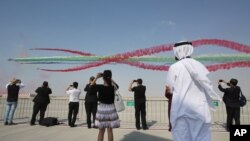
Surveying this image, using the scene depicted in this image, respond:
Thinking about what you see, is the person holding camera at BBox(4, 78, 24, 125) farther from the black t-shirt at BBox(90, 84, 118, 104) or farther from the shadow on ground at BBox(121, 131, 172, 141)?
the black t-shirt at BBox(90, 84, 118, 104)

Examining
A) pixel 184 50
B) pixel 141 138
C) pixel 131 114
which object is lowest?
pixel 131 114

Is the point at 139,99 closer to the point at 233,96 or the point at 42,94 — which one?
the point at 233,96

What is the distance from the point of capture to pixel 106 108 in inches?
217

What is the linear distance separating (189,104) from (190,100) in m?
0.06

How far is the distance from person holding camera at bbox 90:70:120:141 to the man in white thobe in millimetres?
2402

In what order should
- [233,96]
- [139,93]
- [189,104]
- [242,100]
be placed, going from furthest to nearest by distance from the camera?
1. [139,93]
2. [242,100]
3. [233,96]
4. [189,104]

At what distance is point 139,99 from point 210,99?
5840mm

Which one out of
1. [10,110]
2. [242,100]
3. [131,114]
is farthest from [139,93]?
[131,114]

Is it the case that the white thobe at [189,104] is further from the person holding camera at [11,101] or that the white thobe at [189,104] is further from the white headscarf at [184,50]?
the person holding camera at [11,101]

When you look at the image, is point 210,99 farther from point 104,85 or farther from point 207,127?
point 104,85

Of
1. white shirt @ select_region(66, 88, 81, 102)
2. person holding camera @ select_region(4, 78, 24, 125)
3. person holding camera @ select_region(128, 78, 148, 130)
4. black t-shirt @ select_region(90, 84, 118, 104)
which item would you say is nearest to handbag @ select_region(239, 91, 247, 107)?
person holding camera @ select_region(128, 78, 148, 130)

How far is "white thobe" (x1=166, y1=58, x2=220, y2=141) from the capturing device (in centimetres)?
312

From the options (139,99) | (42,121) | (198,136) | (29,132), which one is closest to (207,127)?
(198,136)

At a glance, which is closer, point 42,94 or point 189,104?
point 189,104
